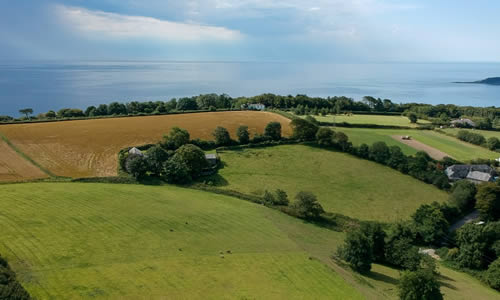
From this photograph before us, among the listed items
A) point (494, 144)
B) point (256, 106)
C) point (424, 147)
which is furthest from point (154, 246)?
point (256, 106)

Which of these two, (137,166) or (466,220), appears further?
(137,166)

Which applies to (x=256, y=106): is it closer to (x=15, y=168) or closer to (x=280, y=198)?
(x=280, y=198)

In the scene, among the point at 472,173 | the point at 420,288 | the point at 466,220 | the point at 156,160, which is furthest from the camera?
the point at 472,173

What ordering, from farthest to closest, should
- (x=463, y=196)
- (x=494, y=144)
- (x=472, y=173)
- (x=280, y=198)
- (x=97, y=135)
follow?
(x=494, y=144), (x=97, y=135), (x=472, y=173), (x=463, y=196), (x=280, y=198)

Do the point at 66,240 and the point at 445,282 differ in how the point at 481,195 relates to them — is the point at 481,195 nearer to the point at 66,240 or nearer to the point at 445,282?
the point at 445,282

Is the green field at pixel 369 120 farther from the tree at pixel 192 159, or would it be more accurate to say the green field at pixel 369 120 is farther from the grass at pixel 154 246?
the grass at pixel 154 246

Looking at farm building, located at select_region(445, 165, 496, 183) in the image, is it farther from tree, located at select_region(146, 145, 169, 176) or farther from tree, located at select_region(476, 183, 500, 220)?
tree, located at select_region(146, 145, 169, 176)

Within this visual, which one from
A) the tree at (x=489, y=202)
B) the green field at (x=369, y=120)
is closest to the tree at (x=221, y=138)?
the green field at (x=369, y=120)

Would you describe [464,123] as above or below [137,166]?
above
